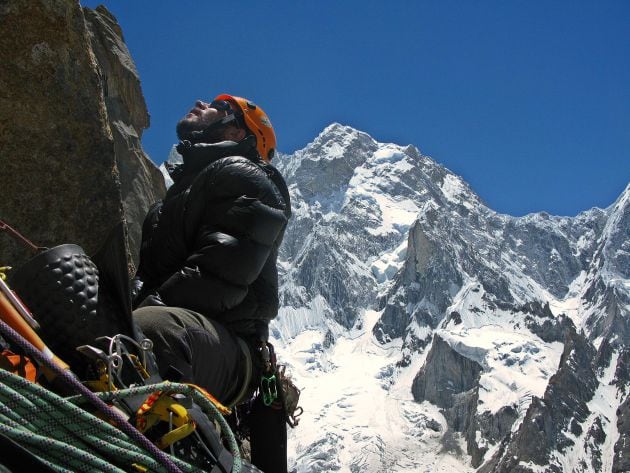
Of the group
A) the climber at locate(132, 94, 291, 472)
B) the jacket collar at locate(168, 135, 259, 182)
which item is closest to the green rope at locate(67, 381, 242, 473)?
the climber at locate(132, 94, 291, 472)

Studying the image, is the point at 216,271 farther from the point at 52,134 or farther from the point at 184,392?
the point at 52,134

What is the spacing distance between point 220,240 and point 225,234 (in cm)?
9

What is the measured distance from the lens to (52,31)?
657 centimetres

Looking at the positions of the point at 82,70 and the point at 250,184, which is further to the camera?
the point at 82,70

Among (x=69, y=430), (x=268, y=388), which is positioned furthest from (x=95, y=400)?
(x=268, y=388)

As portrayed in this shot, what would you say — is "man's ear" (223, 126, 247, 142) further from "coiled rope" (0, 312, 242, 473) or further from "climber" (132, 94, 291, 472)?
"coiled rope" (0, 312, 242, 473)

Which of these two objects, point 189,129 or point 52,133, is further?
point 52,133

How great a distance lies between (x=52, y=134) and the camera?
652cm

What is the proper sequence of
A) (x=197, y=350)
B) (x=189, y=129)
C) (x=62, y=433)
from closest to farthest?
(x=62, y=433)
(x=197, y=350)
(x=189, y=129)

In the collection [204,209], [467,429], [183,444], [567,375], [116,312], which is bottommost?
[183,444]

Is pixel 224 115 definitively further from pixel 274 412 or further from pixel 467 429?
pixel 467 429

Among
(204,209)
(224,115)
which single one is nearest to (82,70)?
(224,115)

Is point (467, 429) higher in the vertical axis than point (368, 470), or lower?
higher

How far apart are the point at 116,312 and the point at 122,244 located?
324 mm
